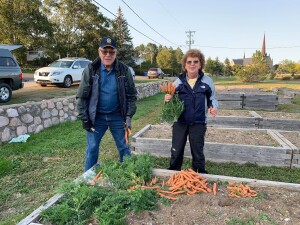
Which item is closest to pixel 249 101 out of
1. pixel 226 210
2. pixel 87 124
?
pixel 87 124

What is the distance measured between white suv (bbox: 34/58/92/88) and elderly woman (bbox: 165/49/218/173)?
36.4 feet

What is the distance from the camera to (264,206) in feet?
8.34

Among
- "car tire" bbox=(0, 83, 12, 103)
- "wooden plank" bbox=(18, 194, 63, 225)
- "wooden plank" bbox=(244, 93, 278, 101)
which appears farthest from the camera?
"wooden plank" bbox=(244, 93, 278, 101)

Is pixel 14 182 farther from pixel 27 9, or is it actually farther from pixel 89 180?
pixel 27 9

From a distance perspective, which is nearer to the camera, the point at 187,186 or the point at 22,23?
the point at 187,186

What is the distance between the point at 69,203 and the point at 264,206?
1.90 meters

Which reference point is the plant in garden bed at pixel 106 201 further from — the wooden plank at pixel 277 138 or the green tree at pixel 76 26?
the green tree at pixel 76 26

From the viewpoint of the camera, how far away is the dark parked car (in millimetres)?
9029

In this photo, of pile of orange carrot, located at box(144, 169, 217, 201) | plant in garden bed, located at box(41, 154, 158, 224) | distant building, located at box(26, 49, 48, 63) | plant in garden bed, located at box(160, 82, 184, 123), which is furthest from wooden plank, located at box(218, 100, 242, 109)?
distant building, located at box(26, 49, 48, 63)

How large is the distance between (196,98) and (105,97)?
1210 mm

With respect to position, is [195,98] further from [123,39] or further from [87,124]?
[123,39]

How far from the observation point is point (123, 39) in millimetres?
47781

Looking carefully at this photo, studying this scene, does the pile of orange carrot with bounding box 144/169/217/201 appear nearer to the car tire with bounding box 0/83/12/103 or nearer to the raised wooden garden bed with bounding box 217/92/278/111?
the car tire with bounding box 0/83/12/103

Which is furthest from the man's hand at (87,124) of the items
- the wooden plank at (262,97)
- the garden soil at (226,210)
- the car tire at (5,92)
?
the wooden plank at (262,97)
